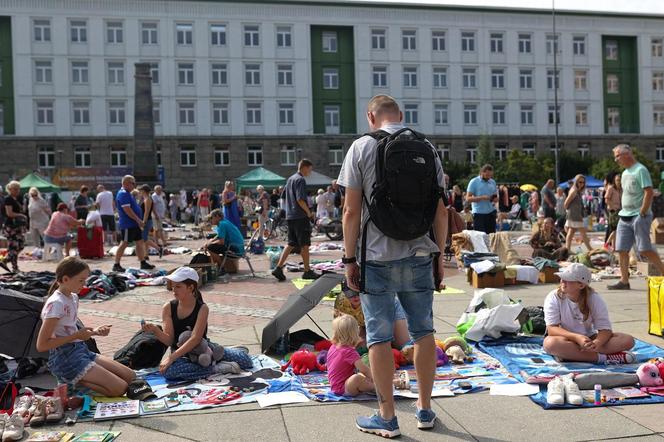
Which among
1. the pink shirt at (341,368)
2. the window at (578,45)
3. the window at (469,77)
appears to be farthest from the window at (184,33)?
the pink shirt at (341,368)

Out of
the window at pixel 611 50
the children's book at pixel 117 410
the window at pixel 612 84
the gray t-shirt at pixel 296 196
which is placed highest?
the window at pixel 611 50

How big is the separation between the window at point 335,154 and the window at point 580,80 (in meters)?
22.4

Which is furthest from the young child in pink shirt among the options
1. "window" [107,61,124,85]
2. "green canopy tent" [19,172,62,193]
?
"window" [107,61,124,85]

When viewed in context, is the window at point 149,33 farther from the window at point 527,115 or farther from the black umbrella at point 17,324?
the black umbrella at point 17,324

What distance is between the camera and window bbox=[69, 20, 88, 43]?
2044 inches

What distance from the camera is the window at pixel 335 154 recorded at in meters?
55.7

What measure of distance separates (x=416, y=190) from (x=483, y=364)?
251 centimetres

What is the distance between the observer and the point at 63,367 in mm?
5133

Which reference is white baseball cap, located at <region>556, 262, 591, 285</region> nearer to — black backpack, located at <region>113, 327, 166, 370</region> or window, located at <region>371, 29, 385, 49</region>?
black backpack, located at <region>113, 327, 166, 370</region>

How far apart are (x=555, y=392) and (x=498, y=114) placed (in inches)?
2246

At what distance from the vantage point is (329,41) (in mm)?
56938

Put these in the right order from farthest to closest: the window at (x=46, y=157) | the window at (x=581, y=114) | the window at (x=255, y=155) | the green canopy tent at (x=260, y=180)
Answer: the window at (x=581, y=114), the window at (x=255, y=155), the window at (x=46, y=157), the green canopy tent at (x=260, y=180)

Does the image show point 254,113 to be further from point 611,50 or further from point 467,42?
point 611,50

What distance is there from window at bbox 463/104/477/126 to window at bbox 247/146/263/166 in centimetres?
1778
